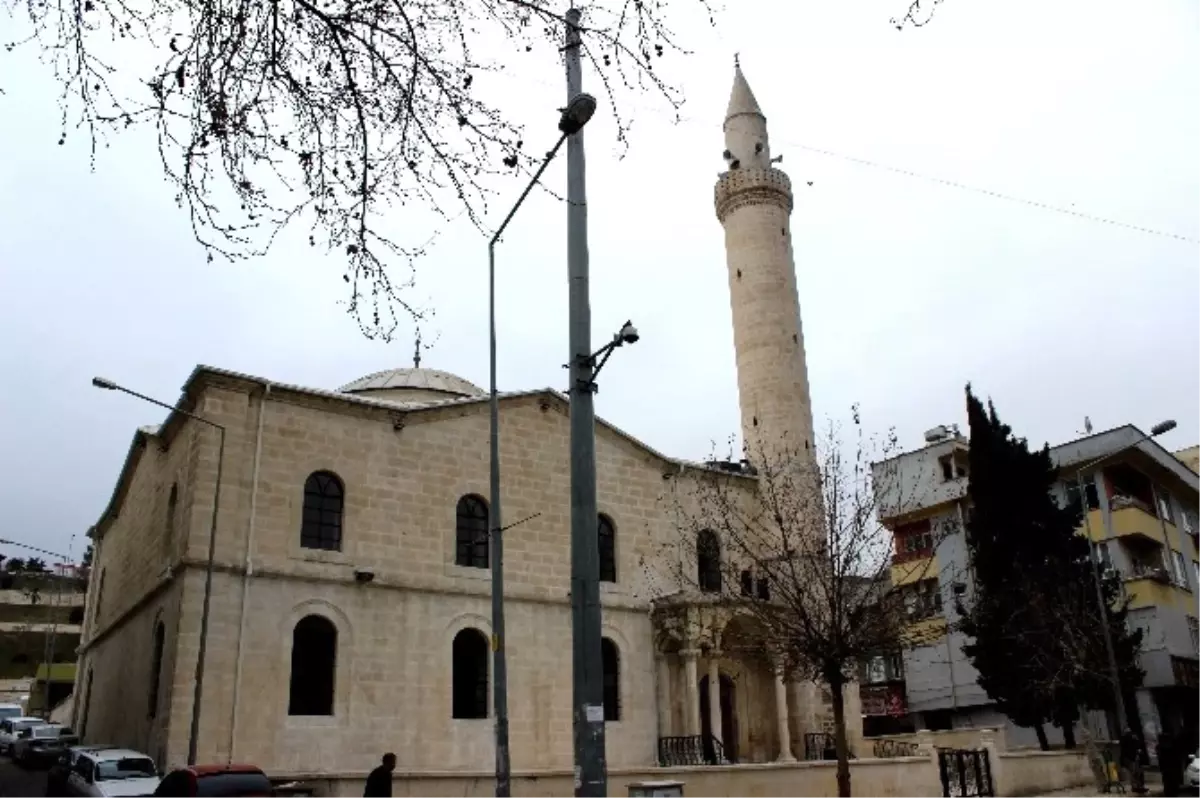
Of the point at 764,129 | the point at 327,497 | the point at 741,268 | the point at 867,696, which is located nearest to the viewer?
the point at 327,497

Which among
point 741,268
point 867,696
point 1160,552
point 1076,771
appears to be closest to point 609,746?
point 1076,771

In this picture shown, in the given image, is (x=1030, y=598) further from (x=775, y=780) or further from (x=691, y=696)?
(x=775, y=780)

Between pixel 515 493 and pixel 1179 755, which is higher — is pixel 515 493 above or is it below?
above

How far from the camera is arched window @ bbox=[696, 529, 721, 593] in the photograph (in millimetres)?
25828

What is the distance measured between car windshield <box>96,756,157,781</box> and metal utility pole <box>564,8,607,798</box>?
1226cm

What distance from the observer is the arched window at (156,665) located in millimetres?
19938

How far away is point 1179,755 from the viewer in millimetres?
17938

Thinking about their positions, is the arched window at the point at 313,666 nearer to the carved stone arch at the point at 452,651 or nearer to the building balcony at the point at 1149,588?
the carved stone arch at the point at 452,651

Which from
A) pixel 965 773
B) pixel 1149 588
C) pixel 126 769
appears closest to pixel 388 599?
pixel 126 769

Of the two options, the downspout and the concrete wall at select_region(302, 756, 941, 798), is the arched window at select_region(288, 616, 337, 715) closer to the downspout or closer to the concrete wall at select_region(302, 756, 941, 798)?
the downspout

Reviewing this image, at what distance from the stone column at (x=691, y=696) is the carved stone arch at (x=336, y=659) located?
798 centimetres

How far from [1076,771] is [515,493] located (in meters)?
14.9

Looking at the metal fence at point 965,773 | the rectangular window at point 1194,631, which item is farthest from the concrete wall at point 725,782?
the rectangular window at point 1194,631

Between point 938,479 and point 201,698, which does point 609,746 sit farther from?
point 938,479
